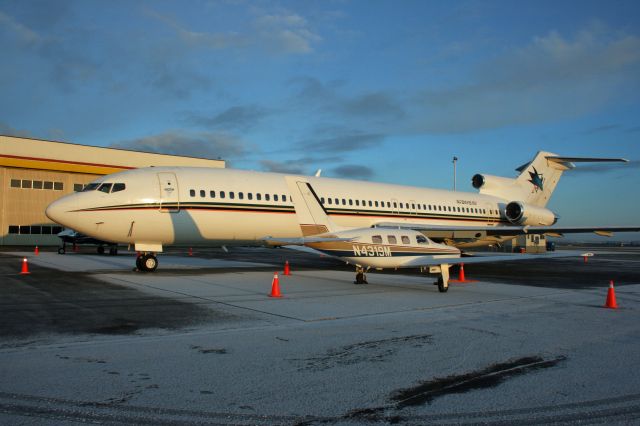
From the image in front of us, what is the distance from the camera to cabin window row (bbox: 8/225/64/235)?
46.2 m

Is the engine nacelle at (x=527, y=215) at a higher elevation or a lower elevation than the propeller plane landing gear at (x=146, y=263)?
higher

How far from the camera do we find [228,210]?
63.7 ft

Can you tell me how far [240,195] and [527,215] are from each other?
18002mm

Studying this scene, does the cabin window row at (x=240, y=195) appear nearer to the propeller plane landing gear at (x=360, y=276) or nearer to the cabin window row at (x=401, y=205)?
the cabin window row at (x=401, y=205)

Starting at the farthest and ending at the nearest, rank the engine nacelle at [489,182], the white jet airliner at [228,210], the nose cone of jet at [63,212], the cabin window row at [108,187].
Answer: the engine nacelle at [489,182], the cabin window row at [108,187], the white jet airliner at [228,210], the nose cone of jet at [63,212]

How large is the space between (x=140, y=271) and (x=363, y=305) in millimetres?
10752

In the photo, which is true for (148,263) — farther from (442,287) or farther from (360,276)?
(442,287)

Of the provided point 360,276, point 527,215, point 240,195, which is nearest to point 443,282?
point 360,276

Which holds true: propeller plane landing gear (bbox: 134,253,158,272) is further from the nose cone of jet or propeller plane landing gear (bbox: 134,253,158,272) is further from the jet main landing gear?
the jet main landing gear

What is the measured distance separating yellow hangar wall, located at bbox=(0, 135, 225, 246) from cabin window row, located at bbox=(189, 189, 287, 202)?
35309 millimetres

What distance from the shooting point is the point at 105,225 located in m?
17.6

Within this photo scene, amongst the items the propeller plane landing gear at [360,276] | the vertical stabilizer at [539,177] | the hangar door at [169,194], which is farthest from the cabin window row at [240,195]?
the vertical stabilizer at [539,177]

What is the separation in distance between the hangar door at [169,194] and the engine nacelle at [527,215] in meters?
20.1

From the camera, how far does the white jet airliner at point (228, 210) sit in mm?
17609
